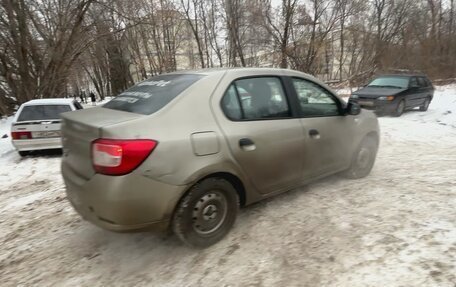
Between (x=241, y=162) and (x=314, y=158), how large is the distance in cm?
120

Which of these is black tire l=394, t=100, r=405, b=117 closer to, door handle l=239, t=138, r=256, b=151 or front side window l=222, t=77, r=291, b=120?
front side window l=222, t=77, r=291, b=120

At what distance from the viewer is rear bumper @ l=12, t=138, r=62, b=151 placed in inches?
309

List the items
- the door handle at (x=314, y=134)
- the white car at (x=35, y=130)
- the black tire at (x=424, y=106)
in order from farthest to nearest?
the black tire at (x=424, y=106), the white car at (x=35, y=130), the door handle at (x=314, y=134)

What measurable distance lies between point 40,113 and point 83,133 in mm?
6122

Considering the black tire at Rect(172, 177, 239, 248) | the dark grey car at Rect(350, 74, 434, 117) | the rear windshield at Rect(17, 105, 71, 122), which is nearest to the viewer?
the black tire at Rect(172, 177, 239, 248)

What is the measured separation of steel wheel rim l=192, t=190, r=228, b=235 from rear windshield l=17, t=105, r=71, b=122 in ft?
20.9

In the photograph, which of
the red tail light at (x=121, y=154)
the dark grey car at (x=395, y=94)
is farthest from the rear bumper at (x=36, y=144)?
the dark grey car at (x=395, y=94)

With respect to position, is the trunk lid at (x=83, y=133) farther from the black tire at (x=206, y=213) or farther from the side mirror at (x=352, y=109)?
the side mirror at (x=352, y=109)

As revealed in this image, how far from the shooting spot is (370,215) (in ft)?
12.4

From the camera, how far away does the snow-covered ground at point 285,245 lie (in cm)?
287

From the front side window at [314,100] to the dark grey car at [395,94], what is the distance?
910cm

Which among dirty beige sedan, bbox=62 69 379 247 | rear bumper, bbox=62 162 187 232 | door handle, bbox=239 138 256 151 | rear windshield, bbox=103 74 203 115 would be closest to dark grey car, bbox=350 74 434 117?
dirty beige sedan, bbox=62 69 379 247

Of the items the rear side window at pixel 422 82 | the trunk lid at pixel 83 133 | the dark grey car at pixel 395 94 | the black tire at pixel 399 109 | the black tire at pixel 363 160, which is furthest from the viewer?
the rear side window at pixel 422 82

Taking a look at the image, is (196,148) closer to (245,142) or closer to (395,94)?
(245,142)
